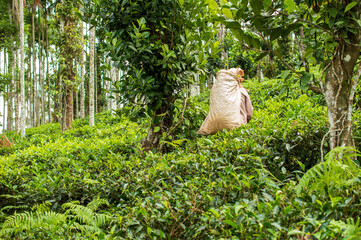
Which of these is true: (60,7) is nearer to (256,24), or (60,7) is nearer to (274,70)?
(274,70)

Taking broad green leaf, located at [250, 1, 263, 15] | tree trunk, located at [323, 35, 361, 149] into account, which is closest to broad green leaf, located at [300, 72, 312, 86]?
tree trunk, located at [323, 35, 361, 149]

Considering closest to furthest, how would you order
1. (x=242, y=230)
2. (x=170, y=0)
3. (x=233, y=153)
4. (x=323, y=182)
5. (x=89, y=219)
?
(x=242, y=230) → (x=323, y=182) → (x=89, y=219) → (x=233, y=153) → (x=170, y=0)

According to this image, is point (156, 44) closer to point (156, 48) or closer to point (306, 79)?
point (156, 48)

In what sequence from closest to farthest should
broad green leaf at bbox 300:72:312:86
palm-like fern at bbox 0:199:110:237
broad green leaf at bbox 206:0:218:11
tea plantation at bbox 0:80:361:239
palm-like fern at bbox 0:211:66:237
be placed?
tea plantation at bbox 0:80:361:239, broad green leaf at bbox 300:72:312:86, palm-like fern at bbox 0:199:110:237, palm-like fern at bbox 0:211:66:237, broad green leaf at bbox 206:0:218:11

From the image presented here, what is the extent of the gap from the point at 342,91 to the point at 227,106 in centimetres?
226

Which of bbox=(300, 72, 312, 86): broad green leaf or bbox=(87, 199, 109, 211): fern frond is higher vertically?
bbox=(300, 72, 312, 86): broad green leaf

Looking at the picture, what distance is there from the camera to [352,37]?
2252mm

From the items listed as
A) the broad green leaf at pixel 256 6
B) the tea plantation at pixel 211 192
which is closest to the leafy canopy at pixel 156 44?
the tea plantation at pixel 211 192

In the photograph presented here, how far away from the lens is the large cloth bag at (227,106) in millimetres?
4406

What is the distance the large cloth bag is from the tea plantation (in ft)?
1.44

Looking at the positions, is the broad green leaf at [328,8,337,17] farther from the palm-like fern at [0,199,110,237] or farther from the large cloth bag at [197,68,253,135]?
the palm-like fern at [0,199,110,237]

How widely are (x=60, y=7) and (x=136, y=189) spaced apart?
11.6 m

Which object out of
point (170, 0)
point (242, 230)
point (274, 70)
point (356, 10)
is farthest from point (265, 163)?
point (274, 70)

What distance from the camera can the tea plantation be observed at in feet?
5.30
